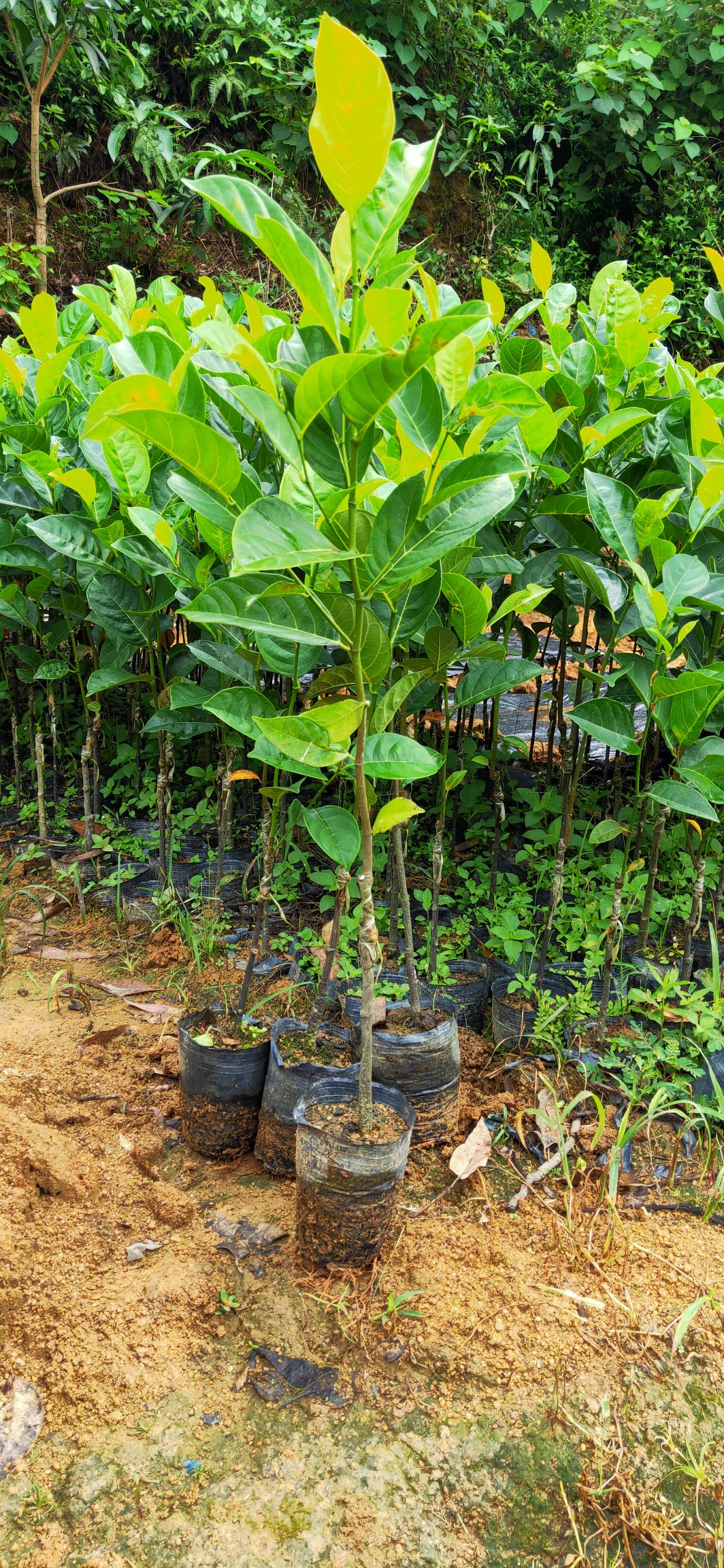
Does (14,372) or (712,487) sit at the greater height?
(14,372)

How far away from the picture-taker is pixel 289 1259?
1509 millimetres

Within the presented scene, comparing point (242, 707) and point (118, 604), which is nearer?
point (242, 707)

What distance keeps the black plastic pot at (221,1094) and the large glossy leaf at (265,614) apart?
0.78 m

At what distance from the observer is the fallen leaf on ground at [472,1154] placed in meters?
1.69

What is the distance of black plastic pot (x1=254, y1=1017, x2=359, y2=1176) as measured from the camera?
1656 mm

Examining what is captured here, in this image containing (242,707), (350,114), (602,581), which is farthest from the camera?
(602,581)

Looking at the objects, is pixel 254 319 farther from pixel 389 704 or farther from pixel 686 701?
pixel 686 701

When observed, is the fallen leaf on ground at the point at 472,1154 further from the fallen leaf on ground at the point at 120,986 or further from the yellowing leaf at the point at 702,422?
the yellowing leaf at the point at 702,422

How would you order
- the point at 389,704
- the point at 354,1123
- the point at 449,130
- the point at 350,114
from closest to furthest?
the point at 350,114
the point at 389,704
the point at 354,1123
the point at 449,130

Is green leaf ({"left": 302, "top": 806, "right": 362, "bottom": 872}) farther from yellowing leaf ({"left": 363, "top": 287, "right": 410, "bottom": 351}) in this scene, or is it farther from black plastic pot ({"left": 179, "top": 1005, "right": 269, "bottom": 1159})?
yellowing leaf ({"left": 363, "top": 287, "right": 410, "bottom": 351})

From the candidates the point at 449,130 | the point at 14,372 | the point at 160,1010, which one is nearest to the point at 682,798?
the point at 160,1010

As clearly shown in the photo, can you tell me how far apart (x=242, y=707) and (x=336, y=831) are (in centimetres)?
27

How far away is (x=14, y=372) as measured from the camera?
8.21 feet

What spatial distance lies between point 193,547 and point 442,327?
107 cm
